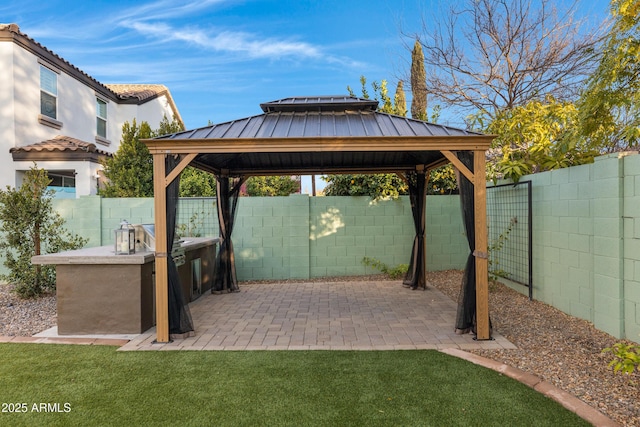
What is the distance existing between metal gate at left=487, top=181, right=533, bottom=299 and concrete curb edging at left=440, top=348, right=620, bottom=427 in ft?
9.04

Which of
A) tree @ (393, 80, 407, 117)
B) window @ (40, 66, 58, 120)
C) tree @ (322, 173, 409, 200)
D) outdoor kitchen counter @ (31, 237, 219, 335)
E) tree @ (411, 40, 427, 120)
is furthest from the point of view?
tree @ (393, 80, 407, 117)

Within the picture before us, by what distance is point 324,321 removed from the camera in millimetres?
5086

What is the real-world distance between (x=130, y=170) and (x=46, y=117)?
3436 millimetres

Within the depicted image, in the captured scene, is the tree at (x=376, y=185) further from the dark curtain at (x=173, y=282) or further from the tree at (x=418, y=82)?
the dark curtain at (x=173, y=282)

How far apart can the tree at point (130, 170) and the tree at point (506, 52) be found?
746 centimetres

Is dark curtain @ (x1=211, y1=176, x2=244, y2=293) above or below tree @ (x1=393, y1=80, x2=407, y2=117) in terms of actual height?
below

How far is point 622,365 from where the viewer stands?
2.34 metres

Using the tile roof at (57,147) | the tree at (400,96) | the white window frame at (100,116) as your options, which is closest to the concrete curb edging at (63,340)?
the tile roof at (57,147)

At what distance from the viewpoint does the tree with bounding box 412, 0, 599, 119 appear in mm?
8516

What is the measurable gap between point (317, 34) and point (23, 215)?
866cm

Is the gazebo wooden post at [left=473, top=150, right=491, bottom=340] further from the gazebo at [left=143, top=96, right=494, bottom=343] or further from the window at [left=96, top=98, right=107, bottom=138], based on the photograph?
the window at [left=96, top=98, right=107, bottom=138]

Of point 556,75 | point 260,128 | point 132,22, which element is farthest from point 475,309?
point 132,22

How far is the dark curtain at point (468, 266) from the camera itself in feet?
14.3

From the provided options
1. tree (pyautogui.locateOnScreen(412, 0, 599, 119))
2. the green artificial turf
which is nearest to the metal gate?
tree (pyautogui.locateOnScreen(412, 0, 599, 119))
